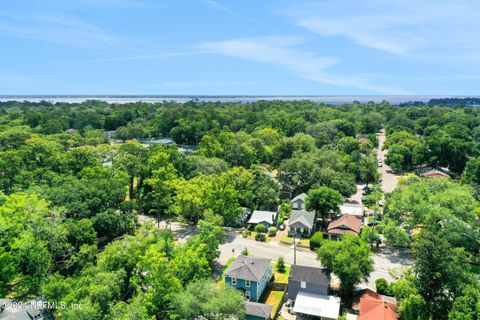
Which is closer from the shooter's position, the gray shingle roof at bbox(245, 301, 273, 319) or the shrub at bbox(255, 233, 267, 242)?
the gray shingle roof at bbox(245, 301, 273, 319)

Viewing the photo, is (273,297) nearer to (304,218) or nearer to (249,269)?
(249,269)

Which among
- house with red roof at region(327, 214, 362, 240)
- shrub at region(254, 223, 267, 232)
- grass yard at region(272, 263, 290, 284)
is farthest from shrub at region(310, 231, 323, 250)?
shrub at region(254, 223, 267, 232)

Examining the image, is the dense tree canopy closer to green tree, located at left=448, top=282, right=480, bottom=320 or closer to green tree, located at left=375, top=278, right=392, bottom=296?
green tree, located at left=448, top=282, right=480, bottom=320

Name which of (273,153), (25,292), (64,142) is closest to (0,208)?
(25,292)

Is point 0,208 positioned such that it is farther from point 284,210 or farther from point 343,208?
point 343,208

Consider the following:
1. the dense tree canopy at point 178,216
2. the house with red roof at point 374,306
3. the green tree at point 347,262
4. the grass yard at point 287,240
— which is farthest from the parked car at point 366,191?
the house with red roof at point 374,306

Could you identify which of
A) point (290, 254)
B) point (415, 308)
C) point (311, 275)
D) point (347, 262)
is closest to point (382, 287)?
point (347, 262)
